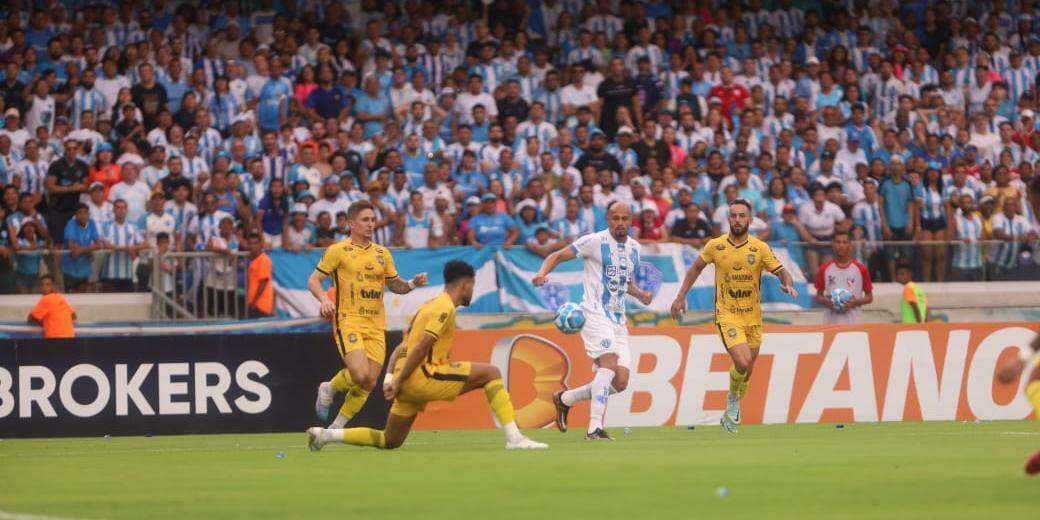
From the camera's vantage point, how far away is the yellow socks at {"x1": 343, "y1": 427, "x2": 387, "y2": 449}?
1354cm

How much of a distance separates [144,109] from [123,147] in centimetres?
127

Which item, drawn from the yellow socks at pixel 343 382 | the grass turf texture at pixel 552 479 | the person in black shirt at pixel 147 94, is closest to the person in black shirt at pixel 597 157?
the person in black shirt at pixel 147 94

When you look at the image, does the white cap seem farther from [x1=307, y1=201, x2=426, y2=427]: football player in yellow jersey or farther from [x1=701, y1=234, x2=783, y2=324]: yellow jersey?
[x1=307, y1=201, x2=426, y2=427]: football player in yellow jersey

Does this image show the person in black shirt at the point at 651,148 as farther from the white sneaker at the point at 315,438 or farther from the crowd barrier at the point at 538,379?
the white sneaker at the point at 315,438

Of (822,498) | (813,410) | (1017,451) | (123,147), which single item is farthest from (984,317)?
(822,498)

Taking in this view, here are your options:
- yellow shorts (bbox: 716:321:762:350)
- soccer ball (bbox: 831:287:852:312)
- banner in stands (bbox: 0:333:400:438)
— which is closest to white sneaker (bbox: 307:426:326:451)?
yellow shorts (bbox: 716:321:762:350)

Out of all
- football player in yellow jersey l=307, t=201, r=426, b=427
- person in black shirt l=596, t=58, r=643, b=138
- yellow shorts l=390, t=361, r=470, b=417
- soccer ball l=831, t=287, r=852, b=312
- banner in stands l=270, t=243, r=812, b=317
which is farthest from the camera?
person in black shirt l=596, t=58, r=643, b=138

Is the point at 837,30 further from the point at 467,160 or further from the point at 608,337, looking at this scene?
the point at 608,337

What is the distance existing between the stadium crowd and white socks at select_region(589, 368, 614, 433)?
6831 millimetres

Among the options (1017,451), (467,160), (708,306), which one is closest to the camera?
(1017,451)

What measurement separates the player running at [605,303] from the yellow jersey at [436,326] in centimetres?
337

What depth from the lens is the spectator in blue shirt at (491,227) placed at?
24172 mm

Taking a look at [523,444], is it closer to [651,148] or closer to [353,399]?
[353,399]

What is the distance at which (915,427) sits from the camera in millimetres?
18719
